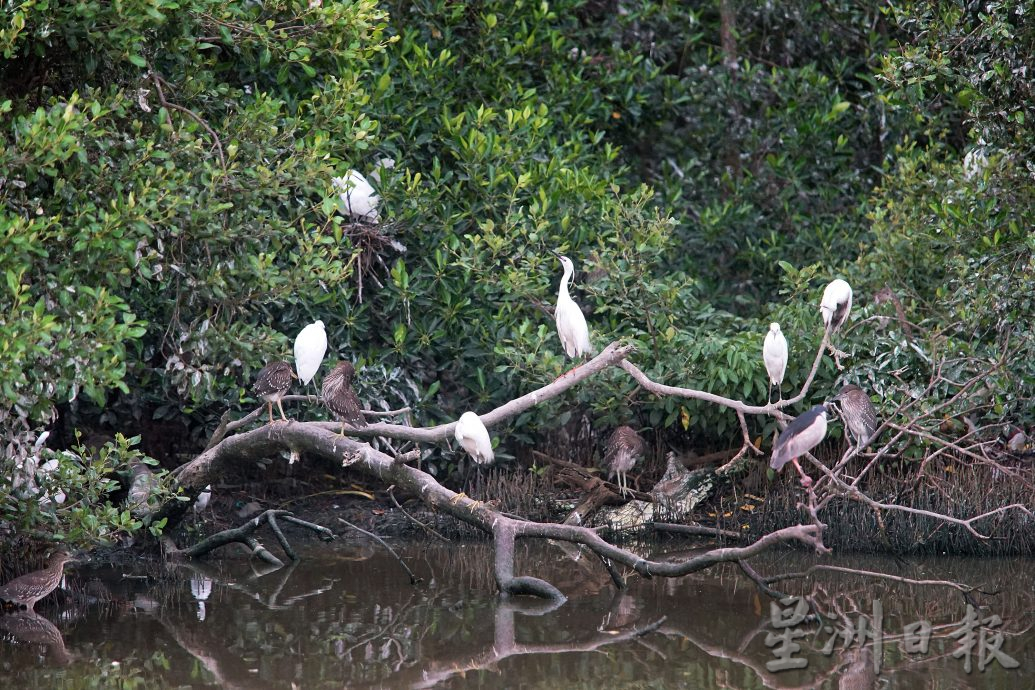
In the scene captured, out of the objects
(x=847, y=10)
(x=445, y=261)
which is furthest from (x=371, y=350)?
(x=847, y=10)

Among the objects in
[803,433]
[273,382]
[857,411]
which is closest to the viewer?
[803,433]

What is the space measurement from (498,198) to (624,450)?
7.15 ft

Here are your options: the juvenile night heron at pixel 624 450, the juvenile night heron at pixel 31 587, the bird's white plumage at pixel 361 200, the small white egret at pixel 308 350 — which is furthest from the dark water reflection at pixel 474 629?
the bird's white plumage at pixel 361 200

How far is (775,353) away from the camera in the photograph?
7648 millimetres

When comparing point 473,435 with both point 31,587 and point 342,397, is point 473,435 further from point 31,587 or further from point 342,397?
point 31,587

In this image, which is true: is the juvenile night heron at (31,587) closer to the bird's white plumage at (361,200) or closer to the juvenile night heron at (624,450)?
the bird's white plumage at (361,200)

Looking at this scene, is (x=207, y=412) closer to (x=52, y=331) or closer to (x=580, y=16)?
(x=52, y=331)

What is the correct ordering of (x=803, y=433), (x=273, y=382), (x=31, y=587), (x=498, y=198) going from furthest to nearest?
1. (x=498, y=198)
2. (x=273, y=382)
3. (x=803, y=433)
4. (x=31, y=587)

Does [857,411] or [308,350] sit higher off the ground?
[308,350]

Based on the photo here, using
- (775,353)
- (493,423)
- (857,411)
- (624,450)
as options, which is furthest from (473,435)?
(857,411)

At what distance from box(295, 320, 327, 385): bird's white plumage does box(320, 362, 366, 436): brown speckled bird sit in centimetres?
22

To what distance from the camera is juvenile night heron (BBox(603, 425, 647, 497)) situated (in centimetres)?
833

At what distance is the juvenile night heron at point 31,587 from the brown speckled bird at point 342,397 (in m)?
1.75

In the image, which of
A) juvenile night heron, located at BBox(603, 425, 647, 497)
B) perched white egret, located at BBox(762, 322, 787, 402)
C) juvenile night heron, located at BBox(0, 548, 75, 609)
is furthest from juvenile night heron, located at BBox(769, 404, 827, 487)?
juvenile night heron, located at BBox(0, 548, 75, 609)
